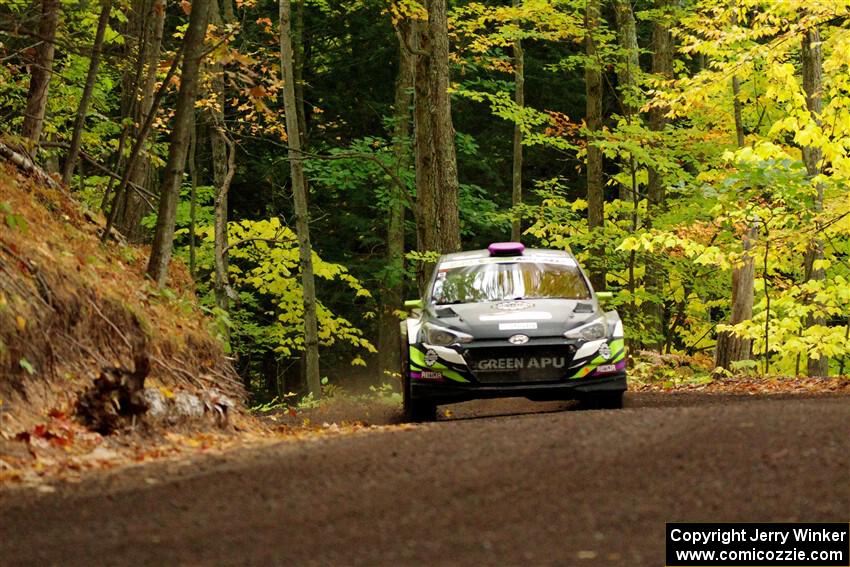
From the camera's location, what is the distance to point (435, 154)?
21875 mm

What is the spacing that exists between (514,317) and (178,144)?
13.2 ft

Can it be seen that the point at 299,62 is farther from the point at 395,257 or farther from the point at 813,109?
the point at 813,109

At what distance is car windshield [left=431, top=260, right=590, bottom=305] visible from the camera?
1297 cm

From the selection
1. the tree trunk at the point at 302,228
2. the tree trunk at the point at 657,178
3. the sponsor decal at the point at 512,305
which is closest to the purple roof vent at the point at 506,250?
the sponsor decal at the point at 512,305

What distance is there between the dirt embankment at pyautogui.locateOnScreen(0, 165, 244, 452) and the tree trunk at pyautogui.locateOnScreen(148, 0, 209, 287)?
1.29 feet

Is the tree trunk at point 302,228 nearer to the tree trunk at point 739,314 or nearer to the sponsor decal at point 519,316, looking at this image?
the tree trunk at point 739,314

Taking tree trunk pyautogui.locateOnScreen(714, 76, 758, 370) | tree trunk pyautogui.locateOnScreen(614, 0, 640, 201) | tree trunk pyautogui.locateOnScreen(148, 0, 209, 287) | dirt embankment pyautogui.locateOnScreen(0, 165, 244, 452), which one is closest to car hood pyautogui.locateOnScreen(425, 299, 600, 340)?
dirt embankment pyautogui.locateOnScreen(0, 165, 244, 452)

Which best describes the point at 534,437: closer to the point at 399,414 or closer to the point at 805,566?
the point at 805,566

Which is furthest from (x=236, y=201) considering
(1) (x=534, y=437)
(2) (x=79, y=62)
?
(1) (x=534, y=437)

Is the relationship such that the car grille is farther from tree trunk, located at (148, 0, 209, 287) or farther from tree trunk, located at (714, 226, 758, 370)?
tree trunk, located at (714, 226, 758, 370)

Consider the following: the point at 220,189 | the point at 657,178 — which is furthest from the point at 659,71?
the point at 220,189

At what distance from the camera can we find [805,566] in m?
5.28

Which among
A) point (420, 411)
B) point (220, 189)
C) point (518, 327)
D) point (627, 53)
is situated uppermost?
point (627, 53)

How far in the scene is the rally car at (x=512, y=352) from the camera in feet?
38.7
